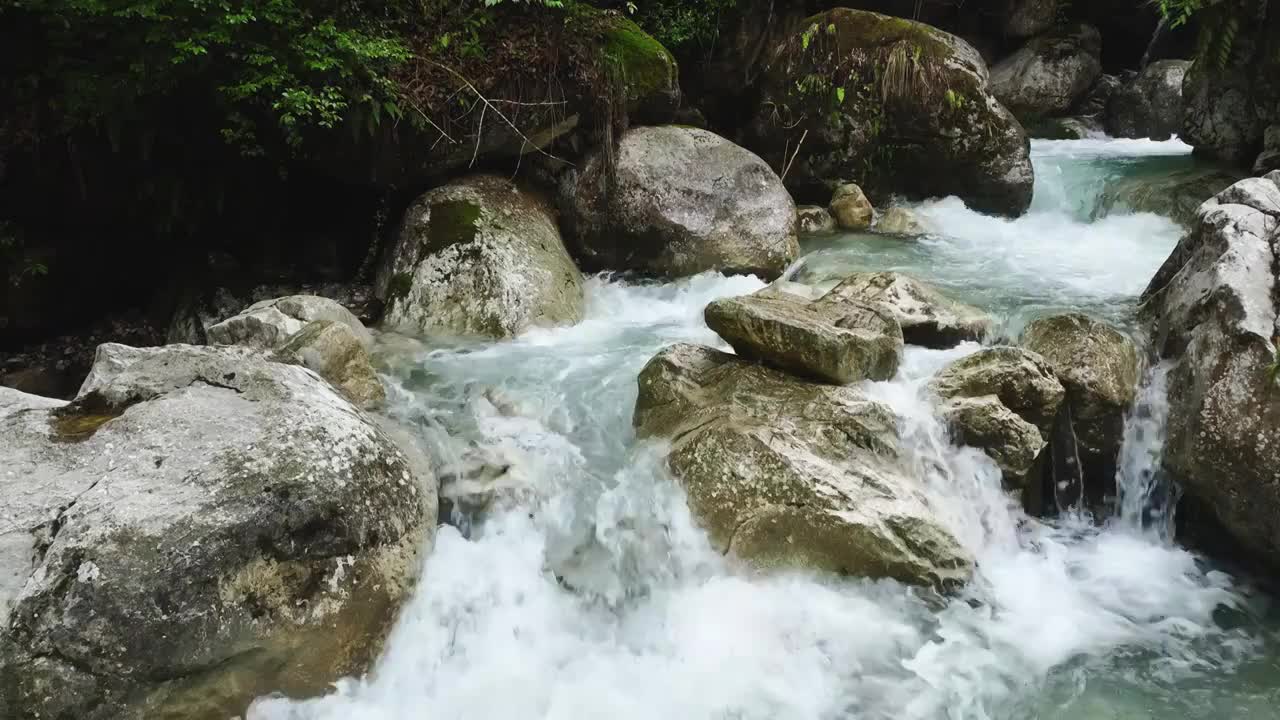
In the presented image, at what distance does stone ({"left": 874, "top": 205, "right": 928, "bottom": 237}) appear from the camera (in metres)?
9.40

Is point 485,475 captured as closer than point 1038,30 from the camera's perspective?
Yes

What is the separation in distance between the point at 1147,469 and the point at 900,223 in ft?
16.7

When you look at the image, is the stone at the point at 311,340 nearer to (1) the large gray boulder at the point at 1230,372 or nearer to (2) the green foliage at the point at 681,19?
(1) the large gray boulder at the point at 1230,372

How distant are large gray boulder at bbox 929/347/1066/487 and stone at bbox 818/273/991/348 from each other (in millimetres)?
680

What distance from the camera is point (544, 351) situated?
A: 6.21m

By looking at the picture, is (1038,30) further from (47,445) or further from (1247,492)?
(47,445)

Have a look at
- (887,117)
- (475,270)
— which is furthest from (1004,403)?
(887,117)

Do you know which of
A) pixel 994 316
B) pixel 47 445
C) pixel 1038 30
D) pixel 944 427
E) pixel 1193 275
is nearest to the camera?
pixel 47 445

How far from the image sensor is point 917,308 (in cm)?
593

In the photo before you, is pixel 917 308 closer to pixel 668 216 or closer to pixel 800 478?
pixel 800 478

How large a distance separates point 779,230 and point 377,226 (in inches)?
164

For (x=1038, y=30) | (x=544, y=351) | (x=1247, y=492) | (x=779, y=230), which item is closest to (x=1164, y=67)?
(x=1038, y=30)

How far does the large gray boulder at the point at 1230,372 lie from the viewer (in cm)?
426

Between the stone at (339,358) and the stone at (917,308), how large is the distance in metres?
3.37
